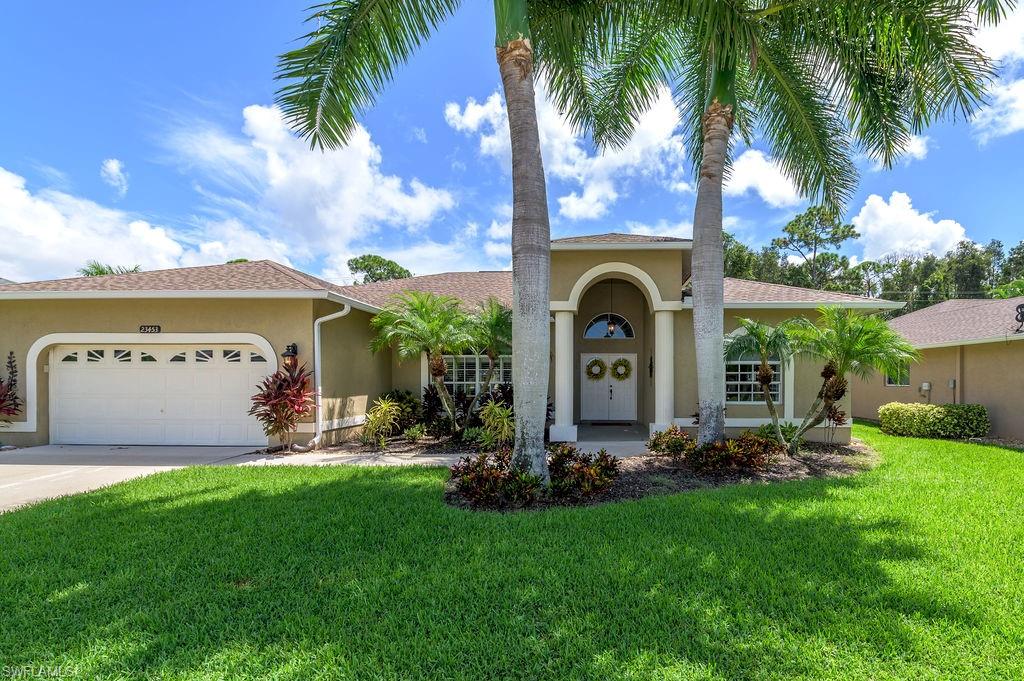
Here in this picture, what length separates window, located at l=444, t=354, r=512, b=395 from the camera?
13.0 meters

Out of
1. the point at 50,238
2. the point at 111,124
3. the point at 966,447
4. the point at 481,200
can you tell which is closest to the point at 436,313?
the point at 481,200

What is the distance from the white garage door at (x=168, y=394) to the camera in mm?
10289

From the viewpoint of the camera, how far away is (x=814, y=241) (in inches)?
1389

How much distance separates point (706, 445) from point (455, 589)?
5.51 meters

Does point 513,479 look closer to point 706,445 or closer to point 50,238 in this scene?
point 706,445

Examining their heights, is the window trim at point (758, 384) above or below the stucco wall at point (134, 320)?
below

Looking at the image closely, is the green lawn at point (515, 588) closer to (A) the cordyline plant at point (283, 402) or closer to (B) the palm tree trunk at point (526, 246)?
(B) the palm tree trunk at point (526, 246)

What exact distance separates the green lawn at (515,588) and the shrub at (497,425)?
12.7 feet

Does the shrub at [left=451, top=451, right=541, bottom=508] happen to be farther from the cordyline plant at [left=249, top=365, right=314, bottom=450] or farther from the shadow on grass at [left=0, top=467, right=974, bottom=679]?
the cordyline plant at [left=249, top=365, right=314, bottom=450]

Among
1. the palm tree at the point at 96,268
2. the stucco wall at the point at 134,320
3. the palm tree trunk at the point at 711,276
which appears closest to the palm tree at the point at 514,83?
the palm tree trunk at the point at 711,276

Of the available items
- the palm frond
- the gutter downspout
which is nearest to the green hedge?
the palm frond

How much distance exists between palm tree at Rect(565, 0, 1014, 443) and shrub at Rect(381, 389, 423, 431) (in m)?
7.13

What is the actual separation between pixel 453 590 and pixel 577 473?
117 inches

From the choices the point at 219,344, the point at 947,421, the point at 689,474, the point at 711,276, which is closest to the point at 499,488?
the point at 689,474
